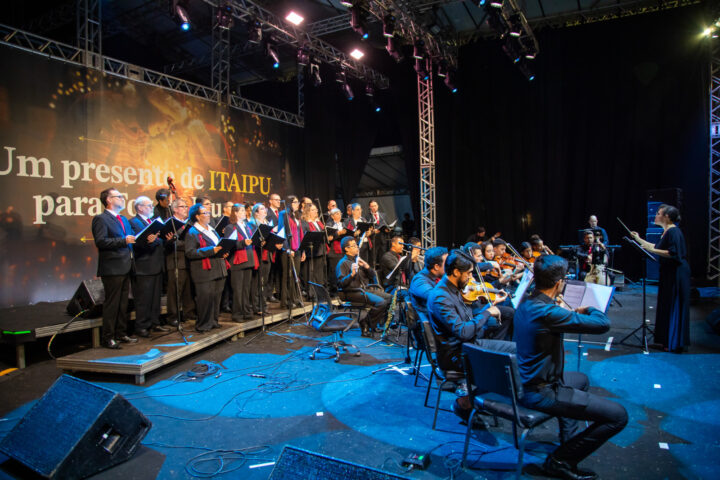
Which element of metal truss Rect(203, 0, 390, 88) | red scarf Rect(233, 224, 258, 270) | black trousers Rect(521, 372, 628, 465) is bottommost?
black trousers Rect(521, 372, 628, 465)

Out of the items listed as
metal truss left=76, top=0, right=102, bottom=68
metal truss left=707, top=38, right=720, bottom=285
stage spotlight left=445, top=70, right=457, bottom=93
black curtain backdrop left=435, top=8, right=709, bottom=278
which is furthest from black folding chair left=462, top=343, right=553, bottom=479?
stage spotlight left=445, top=70, right=457, bottom=93

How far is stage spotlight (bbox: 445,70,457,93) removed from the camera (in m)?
12.0

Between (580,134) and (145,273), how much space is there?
11.4 meters

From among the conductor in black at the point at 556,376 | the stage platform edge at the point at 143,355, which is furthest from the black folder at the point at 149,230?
the conductor in black at the point at 556,376

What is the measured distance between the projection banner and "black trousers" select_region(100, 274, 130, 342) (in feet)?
11.0

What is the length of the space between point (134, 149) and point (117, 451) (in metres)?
7.16

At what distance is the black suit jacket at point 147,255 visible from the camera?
543cm

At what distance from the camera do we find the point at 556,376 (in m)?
2.87

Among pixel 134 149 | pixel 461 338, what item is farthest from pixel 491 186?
pixel 461 338

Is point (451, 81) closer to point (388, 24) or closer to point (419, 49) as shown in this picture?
point (419, 49)

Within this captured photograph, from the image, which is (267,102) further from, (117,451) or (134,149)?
(117,451)

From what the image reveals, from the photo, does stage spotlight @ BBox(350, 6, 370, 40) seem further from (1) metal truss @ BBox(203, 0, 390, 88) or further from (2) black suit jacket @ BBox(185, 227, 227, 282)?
(2) black suit jacket @ BBox(185, 227, 227, 282)

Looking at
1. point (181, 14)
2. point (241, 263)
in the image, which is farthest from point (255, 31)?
point (241, 263)

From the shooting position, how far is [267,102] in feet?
49.9
